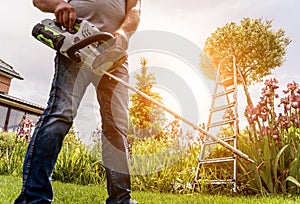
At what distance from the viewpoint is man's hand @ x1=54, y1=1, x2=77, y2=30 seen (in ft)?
4.31

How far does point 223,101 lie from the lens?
359 centimetres

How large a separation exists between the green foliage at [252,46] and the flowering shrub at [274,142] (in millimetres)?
8071

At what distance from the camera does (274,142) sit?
283cm

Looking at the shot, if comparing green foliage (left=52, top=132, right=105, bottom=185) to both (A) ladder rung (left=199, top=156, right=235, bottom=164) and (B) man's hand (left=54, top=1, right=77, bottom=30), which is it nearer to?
(A) ladder rung (left=199, top=156, right=235, bottom=164)

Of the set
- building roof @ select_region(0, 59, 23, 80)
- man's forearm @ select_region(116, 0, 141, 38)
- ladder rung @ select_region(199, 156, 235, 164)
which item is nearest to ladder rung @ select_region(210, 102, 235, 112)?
ladder rung @ select_region(199, 156, 235, 164)

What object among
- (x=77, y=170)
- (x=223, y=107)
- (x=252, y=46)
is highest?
(x=252, y=46)

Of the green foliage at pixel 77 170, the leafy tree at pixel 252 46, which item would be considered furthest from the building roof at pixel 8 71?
the green foliage at pixel 77 170

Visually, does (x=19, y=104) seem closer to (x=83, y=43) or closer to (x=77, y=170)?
(x=77, y=170)

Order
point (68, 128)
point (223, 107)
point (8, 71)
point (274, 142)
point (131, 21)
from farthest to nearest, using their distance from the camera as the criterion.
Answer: point (8, 71), point (223, 107), point (274, 142), point (131, 21), point (68, 128)

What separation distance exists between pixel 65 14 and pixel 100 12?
0.78ft

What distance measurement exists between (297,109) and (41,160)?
2.60 meters

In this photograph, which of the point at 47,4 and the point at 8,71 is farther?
the point at 8,71

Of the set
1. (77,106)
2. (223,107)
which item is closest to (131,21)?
(77,106)

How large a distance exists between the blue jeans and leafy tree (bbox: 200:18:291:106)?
385 inches
